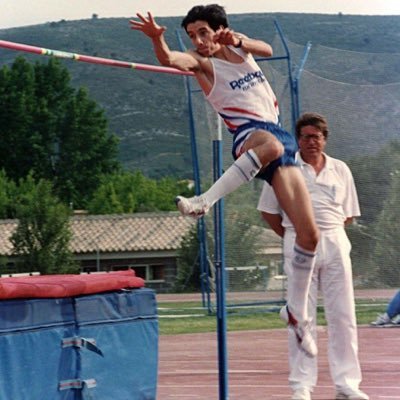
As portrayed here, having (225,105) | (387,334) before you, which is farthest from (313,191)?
(387,334)

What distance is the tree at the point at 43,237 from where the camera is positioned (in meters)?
40.3

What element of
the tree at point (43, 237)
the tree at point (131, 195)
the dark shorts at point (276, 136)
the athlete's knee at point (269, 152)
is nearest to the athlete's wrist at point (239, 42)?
the dark shorts at point (276, 136)

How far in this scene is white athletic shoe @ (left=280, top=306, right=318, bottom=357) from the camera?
22.6 feet

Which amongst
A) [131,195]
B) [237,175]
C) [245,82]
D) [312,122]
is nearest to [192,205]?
[237,175]

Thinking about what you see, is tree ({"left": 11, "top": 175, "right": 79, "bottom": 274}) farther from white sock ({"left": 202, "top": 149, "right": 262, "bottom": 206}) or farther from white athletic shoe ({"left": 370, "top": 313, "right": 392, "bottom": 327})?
white sock ({"left": 202, "top": 149, "right": 262, "bottom": 206})

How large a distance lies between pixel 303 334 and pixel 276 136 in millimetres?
1038

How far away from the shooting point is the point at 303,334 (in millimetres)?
6883

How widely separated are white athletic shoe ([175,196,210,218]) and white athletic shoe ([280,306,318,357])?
32.0 inches

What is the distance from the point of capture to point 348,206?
752 cm

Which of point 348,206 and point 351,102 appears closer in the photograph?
point 348,206

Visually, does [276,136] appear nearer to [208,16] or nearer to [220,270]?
[208,16]

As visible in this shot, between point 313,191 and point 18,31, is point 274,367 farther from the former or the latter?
point 18,31

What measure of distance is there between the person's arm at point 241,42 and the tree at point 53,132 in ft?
209

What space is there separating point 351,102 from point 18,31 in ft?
430
